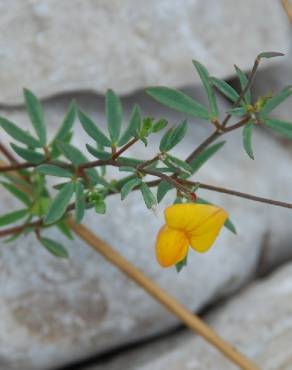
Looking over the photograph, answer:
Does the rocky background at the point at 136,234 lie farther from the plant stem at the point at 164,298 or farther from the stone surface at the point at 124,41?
the plant stem at the point at 164,298

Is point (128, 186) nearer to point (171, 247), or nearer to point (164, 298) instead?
point (171, 247)

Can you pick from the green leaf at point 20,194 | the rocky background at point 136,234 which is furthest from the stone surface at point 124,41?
the green leaf at point 20,194

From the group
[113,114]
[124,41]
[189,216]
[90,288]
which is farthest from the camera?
[124,41]

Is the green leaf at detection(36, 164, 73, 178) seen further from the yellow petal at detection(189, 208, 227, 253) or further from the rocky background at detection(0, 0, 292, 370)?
the rocky background at detection(0, 0, 292, 370)

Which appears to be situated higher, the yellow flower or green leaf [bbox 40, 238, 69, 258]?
the yellow flower

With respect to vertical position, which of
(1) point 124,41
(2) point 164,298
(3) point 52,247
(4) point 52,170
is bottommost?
(2) point 164,298

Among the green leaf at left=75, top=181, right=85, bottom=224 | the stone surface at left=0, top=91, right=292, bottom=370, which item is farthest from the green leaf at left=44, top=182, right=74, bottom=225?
the stone surface at left=0, top=91, right=292, bottom=370

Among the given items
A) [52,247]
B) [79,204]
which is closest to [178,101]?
[79,204]
